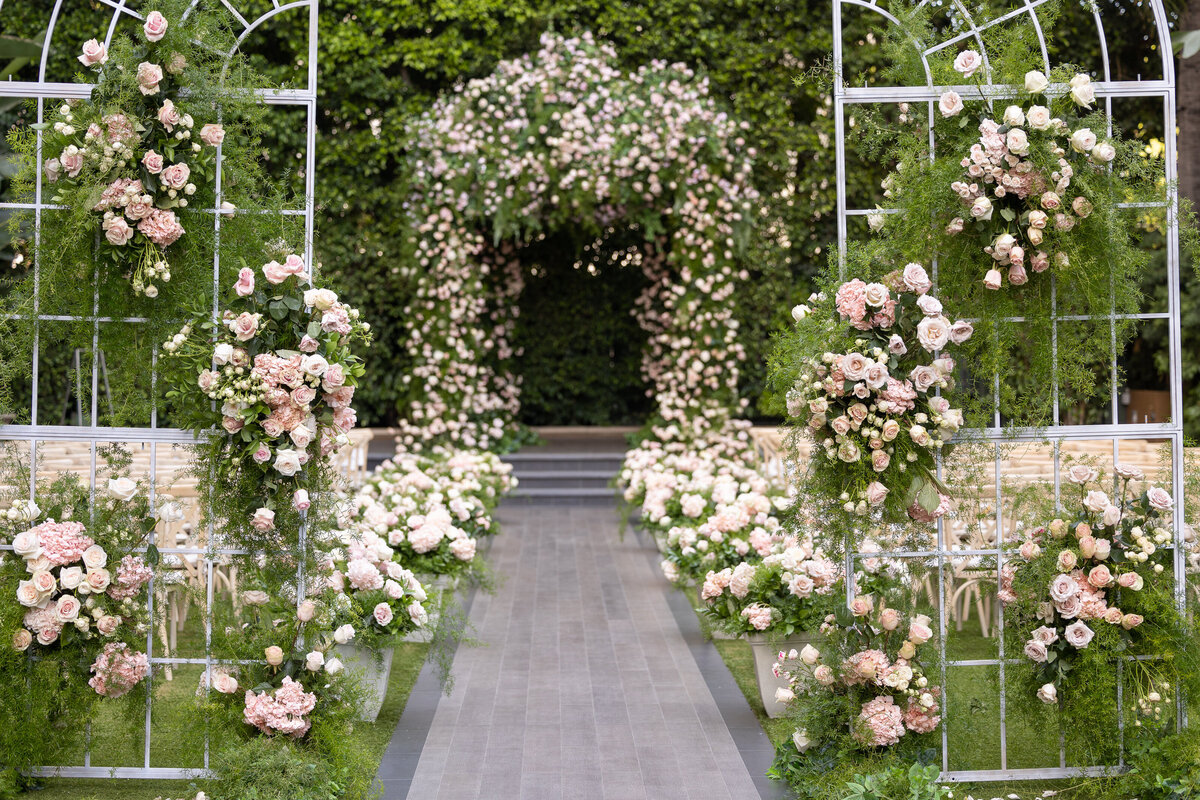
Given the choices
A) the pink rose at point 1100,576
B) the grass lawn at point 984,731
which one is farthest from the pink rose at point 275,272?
the pink rose at point 1100,576

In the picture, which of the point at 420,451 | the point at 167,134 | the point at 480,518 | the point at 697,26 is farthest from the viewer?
the point at 697,26

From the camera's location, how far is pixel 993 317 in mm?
3430

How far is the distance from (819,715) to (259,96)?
258cm

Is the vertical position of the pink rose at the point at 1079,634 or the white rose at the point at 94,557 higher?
the white rose at the point at 94,557

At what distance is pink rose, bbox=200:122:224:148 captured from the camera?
10.9ft

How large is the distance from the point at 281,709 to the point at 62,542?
2.81ft

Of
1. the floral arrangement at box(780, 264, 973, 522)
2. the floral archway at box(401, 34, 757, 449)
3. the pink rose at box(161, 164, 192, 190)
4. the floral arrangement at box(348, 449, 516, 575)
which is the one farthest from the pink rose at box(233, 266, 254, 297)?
the floral archway at box(401, 34, 757, 449)

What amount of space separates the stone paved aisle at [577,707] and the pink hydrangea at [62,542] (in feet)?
4.05

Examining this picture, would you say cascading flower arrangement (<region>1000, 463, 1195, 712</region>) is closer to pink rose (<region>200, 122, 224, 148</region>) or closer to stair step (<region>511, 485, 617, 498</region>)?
pink rose (<region>200, 122, 224, 148</region>)

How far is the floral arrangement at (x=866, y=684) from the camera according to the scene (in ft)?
10.8

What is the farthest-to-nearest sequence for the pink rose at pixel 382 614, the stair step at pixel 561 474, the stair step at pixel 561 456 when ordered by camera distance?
the stair step at pixel 561 456 < the stair step at pixel 561 474 < the pink rose at pixel 382 614

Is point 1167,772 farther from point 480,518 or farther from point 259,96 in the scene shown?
point 480,518

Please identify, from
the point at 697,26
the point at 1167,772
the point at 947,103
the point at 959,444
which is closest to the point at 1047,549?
the point at 959,444

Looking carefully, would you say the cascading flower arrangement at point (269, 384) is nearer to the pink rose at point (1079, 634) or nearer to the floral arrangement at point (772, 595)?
the floral arrangement at point (772, 595)
